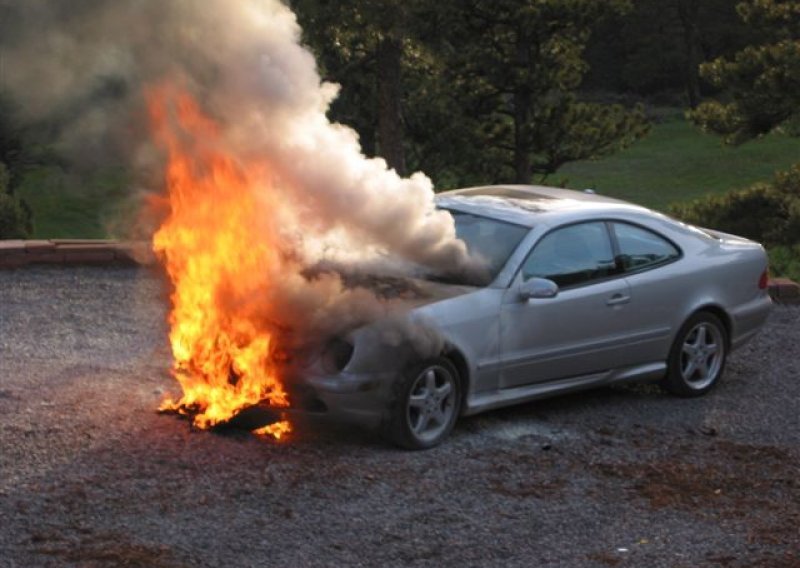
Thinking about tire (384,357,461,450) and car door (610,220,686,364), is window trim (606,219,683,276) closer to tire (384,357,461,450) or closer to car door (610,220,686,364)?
car door (610,220,686,364)

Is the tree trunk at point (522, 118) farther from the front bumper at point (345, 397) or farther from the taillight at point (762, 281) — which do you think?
the front bumper at point (345, 397)


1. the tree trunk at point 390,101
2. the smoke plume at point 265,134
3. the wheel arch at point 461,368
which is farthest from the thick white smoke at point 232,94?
the tree trunk at point 390,101

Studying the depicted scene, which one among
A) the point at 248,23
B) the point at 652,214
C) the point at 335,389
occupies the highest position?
the point at 248,23

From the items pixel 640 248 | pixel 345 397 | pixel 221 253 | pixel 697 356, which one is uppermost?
pixel 221 253

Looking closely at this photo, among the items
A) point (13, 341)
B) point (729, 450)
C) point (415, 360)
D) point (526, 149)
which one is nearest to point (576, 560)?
point (415, 360)

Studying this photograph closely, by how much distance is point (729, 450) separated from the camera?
9664 mm

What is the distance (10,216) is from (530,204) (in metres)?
8.68

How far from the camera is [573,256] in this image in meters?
10.2

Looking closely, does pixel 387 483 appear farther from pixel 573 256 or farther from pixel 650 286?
pixel 650 286

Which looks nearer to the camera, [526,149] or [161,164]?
[161,164]

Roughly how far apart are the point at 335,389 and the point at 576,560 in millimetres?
2064

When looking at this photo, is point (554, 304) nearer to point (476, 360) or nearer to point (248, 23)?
point (476, 360)

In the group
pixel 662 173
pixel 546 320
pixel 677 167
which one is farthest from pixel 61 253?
pixel 677 167

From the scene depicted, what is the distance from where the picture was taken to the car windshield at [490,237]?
32.4 ft
